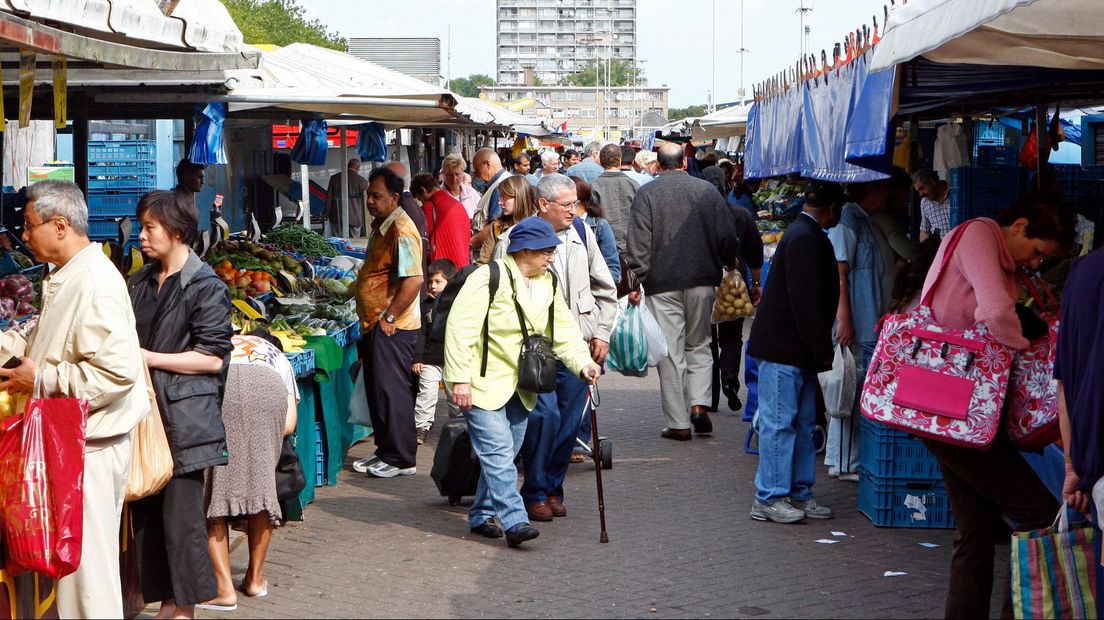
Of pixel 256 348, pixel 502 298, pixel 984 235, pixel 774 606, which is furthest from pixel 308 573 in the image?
pixel 984 235

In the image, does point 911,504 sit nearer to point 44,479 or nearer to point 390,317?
point 390,317

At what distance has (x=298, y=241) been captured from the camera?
1219 centimetres

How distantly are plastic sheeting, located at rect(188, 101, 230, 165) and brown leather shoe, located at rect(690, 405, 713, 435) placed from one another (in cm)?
391

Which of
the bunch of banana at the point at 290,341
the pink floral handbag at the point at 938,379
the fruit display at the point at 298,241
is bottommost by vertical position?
the bunch of banana at the point at 290,341

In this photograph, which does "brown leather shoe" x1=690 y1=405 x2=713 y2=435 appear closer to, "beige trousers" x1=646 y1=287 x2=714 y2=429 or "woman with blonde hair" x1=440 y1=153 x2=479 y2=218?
"beige trousers" x1=646 y1=287 x2=714 y2=429

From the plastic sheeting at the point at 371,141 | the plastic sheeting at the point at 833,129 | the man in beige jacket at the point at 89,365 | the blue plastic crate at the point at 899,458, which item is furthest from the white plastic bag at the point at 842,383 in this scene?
the plastic sheeting at the point at 371,141

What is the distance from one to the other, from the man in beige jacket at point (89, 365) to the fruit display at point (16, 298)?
2.52 metres

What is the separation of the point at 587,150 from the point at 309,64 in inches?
353

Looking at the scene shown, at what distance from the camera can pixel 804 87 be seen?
28.1 ft

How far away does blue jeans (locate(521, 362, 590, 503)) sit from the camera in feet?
23.4

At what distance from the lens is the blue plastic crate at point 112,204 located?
17089 mm

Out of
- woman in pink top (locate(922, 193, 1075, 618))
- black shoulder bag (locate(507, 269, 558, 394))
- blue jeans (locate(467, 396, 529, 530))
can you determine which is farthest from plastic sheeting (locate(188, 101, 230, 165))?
woman in pink top (locate(922, 193, 1075, 618))

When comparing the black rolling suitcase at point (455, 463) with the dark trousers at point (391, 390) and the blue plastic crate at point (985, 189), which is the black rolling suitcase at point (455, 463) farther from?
the blue plastic crate at point (985, 189)

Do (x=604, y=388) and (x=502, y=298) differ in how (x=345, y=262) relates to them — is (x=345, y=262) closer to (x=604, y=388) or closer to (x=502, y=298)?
(x=604, y=388)
